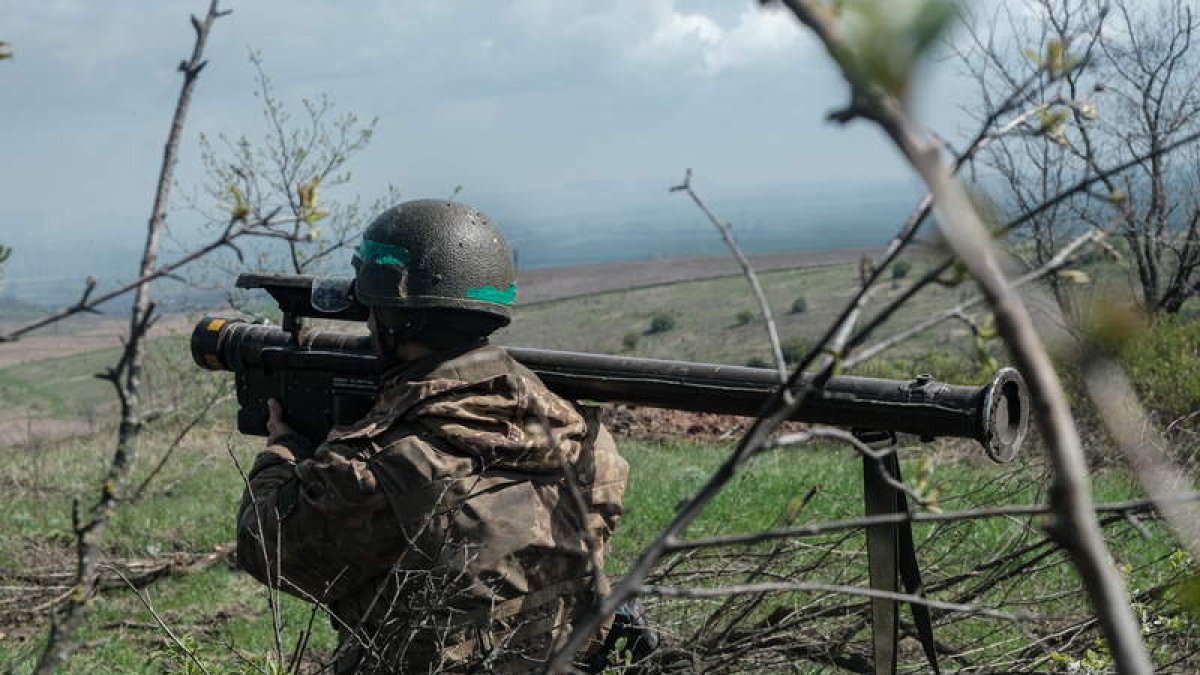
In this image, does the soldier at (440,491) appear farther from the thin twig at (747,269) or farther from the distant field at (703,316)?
the distant field at (703,316)

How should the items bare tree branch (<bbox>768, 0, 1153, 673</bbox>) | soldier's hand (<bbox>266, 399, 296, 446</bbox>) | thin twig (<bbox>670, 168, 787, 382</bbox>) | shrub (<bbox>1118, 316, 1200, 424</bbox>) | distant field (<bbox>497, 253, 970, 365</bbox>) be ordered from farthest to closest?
distant field (<bbox>497, 253, 970, 365</bbox>), shrub (<bbox>1118, 316, 1200, 424</bbox>), soldier's hand (<bbox>266, 399, 296, 446</bbox>), thin twig (<bbox>670, 168, 787, 382</bbox>), bare tree branch (<bbox>768, 0, 1153, 673</bbox>)

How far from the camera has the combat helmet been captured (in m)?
3.71

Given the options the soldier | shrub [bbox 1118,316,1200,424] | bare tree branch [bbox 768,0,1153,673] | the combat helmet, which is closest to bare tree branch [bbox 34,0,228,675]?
bare tree branch [bbox 768,0,1153,673]

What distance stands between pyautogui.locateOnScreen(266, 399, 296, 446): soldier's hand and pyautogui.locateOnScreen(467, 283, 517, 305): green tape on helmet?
2.79 ft

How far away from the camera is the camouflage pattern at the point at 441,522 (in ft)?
11.4

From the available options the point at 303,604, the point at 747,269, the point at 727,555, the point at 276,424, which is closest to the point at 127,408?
the point at 747,269

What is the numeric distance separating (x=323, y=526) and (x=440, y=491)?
36 centimetres

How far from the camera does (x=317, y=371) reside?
13.6 ft

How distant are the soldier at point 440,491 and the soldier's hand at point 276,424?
27 cm

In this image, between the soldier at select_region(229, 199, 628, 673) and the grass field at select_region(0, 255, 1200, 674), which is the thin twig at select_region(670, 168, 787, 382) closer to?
the grass field at select_region(0, 255, 1200, 674)

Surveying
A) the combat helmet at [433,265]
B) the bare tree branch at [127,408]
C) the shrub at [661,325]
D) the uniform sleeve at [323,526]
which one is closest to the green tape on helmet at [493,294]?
the combat helmet at [433,265]

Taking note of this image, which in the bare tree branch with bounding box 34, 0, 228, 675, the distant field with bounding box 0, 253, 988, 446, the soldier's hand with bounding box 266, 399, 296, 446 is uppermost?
the bare tree branch with bounding box 34, 0, 228, 675

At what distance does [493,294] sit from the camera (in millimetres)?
3799

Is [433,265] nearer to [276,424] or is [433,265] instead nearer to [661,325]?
[276,424]
